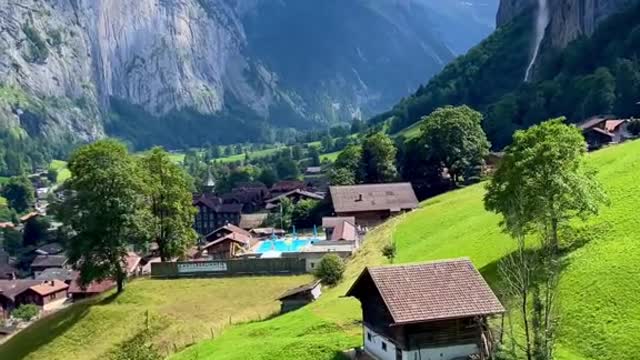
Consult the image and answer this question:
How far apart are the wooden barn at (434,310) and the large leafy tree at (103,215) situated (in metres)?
26.2

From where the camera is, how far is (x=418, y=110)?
18475 centimetres

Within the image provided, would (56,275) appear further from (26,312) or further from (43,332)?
(43,332)

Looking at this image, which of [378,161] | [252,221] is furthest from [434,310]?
[252,221]

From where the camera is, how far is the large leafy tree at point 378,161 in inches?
3740

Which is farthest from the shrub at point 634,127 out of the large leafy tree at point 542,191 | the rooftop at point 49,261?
the rooftop at point 49,261

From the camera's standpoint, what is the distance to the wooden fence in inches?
2222

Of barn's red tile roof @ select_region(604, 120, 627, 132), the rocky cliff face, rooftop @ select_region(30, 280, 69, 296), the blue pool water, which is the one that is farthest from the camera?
the rocky cliff face

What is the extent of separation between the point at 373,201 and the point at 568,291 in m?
51.4

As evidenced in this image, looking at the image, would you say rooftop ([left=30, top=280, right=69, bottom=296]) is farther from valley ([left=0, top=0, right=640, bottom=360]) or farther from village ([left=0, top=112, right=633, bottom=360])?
valley ([left=0, top=0, right=640, bottom=360])

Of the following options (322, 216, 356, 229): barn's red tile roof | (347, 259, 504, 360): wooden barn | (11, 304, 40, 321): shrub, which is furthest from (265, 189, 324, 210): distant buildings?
(347, 259, 504, 360): wooden barn

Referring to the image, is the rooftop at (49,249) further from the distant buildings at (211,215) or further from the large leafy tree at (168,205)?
the large leafy tree at (168,205)

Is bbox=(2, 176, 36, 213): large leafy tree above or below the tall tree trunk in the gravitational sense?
above

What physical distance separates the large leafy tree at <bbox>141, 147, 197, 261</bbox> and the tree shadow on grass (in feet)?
29.1

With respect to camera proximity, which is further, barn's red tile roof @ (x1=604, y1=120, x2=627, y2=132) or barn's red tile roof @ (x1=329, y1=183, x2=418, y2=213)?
barn's red tile roof @ (x1=604, y1=120, x2=627, y2=132)
